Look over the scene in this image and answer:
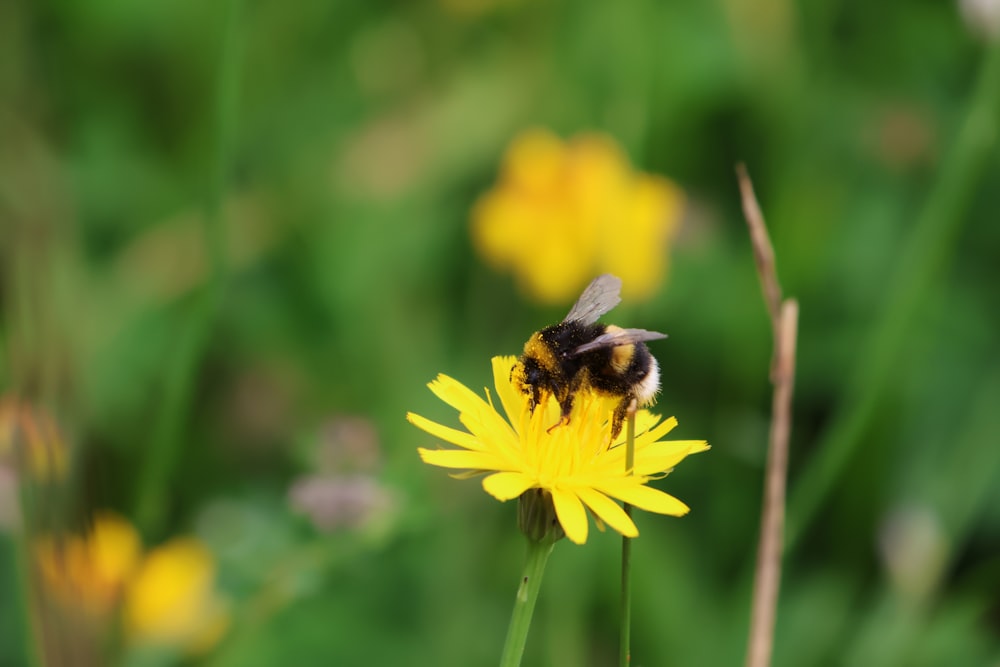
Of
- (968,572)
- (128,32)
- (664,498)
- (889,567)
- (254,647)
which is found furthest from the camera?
(128,32)

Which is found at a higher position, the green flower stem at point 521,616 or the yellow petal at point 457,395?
the yellow petal at point 457,395

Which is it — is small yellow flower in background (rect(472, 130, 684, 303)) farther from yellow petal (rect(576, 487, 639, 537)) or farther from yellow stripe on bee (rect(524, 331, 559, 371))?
yellow petal (rect(576, 487, 639, 537))

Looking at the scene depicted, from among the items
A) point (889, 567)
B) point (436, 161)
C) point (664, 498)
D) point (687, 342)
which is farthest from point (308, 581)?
point (436, 161)

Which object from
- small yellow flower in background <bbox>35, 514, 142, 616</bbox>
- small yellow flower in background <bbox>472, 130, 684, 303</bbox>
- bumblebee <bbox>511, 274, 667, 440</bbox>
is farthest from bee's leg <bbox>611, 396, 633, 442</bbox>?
small yellow flower in background <bbox>472, 130, 684, 303</bbox>

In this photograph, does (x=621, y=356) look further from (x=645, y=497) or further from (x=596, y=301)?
(x=645, y=497)

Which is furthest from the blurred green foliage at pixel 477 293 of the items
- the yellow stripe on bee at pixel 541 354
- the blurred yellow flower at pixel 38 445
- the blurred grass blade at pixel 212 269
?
the blurred yellow flower at pixel 38 445

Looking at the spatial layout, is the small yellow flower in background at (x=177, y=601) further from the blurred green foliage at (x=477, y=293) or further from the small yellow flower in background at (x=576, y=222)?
the small yellow flower in background at (x=576, y=222)

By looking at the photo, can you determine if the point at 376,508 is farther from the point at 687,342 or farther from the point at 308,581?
the point at 687,342

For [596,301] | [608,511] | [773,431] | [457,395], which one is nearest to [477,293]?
[596,301]
